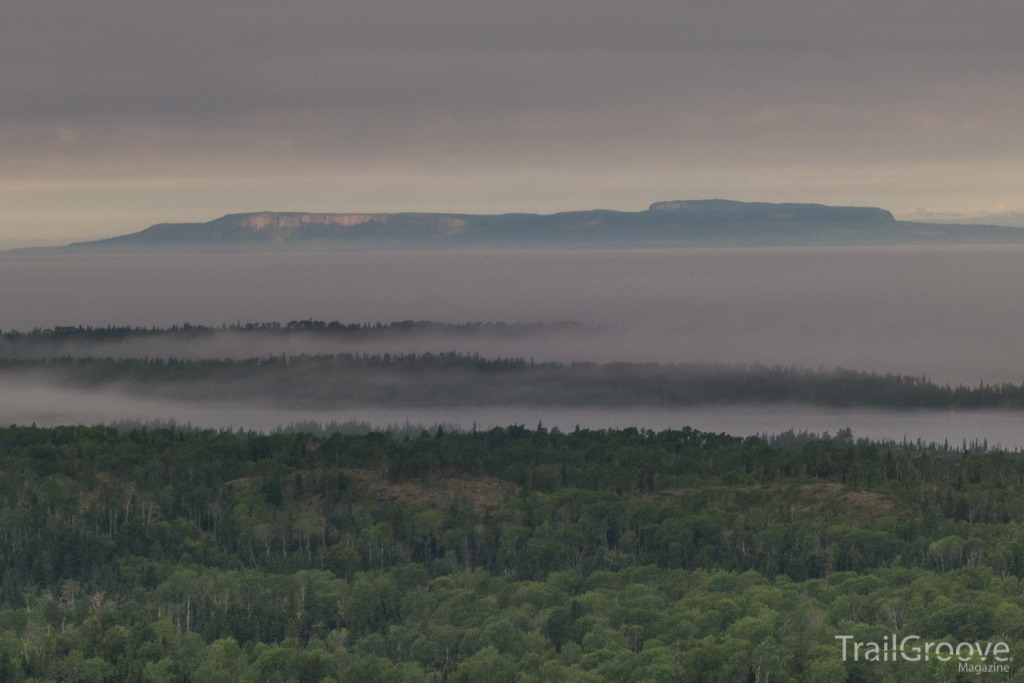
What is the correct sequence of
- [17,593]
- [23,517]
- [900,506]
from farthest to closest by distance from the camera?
[900,506] < [23,517] < [17,593]

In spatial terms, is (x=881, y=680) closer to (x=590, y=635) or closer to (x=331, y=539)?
(x=590, y=635)

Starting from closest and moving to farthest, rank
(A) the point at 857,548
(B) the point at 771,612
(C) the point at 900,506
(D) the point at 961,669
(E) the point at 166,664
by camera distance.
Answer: (D) the point at 961,669, (E) the point at 166,664, (B) the point at 771,612, (A) the point at 857,548, (C) the point at 900,506

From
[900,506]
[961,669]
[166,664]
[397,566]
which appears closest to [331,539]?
[397,566]

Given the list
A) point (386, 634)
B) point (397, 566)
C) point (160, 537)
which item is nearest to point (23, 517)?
point (160, 537)

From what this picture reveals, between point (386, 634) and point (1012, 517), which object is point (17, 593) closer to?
point (386, 634)

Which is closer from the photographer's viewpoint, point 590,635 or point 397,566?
point 590,635

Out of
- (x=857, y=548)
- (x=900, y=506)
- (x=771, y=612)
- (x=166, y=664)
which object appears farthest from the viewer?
(x=900, y=506)
